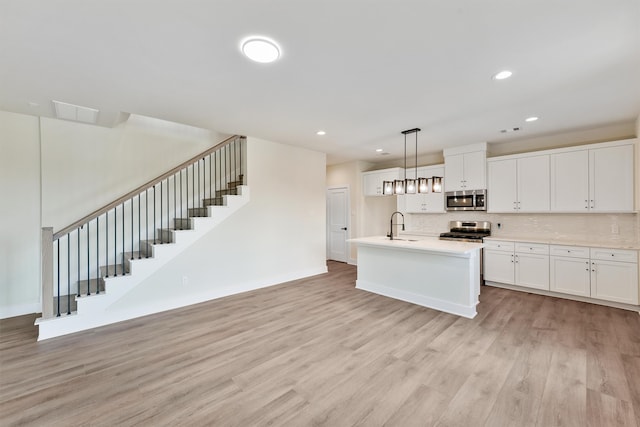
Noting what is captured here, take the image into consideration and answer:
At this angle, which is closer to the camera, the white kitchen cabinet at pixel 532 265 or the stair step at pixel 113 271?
the stair step at pixel 113 271

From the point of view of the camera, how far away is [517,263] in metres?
4.80

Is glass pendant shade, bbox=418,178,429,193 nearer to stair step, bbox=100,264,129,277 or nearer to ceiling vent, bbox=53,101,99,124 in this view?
stair step, bbox=100,264,129,277

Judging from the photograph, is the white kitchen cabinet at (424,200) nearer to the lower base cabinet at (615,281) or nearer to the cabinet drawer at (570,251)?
the cabinet drawer at (570,251)

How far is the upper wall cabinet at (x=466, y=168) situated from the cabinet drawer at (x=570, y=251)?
1548 mm

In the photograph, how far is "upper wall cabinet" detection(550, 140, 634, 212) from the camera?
13.3ft

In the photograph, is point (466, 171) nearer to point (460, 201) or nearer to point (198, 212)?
point (460, 201)

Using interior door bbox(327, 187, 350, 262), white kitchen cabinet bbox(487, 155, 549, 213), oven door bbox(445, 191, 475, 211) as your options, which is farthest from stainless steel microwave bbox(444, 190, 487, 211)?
interior door bbox(327, 187, 350, 262)

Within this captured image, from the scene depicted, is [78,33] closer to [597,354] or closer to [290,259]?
[290,259]

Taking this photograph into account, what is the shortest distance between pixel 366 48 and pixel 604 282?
4.79 metres

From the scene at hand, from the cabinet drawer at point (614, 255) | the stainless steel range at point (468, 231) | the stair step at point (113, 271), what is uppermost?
the stainless steel range at point (468, 231)

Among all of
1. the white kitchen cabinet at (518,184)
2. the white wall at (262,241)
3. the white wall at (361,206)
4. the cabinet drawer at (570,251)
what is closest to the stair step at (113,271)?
the white wall at (262,241)

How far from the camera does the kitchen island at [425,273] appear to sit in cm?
372

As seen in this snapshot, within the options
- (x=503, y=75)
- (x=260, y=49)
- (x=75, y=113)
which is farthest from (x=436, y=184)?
(x=75, y=113)

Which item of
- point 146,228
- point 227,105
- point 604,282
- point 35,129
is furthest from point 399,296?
point 35,129
